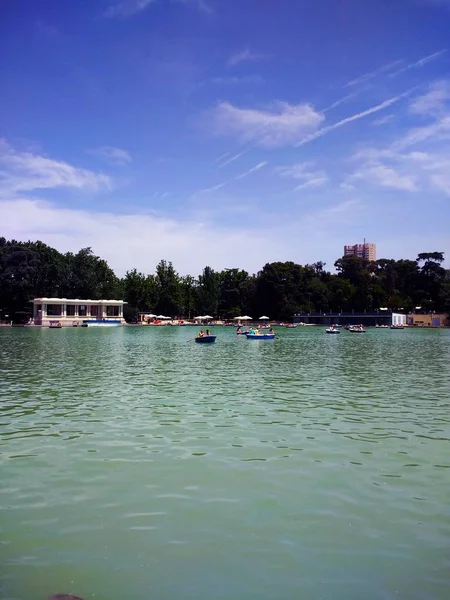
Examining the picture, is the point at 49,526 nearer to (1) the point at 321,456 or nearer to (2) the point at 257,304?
(1) the point at 321,456

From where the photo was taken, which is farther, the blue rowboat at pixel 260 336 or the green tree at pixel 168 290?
the green tree at pixel 168 290

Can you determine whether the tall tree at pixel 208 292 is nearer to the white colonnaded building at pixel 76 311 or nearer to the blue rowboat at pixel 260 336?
the white colonnaded building at pixel 76 311

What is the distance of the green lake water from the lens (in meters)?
6.75

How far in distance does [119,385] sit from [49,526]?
1568cm

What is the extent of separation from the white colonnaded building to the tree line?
16.7 feet

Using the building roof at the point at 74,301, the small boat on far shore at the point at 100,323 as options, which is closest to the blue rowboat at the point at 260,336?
the small boat on far shore at the point at 100,323

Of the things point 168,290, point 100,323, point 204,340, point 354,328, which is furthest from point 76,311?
point 204,340

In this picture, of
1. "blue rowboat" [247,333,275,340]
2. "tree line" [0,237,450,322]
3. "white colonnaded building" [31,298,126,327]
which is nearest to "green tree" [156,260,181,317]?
"tree line" [0,237,450,322]

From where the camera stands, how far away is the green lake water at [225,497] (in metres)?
6.75

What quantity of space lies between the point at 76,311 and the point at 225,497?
116 m

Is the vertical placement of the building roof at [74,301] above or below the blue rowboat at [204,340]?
above

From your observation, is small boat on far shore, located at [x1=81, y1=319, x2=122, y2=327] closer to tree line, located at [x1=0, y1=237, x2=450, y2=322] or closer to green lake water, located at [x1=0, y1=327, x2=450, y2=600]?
tree line, located at [x1=0, y1=237, x2=450, y2=322]

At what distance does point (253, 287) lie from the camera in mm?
148875

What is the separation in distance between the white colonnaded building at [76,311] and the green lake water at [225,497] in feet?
323
